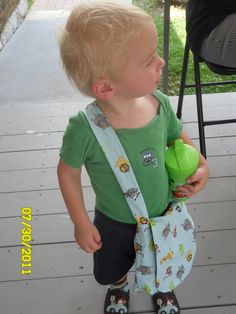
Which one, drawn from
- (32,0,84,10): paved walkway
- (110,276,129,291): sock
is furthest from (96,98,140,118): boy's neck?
(32,0,84,10): paved walkway

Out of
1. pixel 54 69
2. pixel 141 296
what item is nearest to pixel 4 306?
pixel 141 296

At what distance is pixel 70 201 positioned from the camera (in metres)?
0.98

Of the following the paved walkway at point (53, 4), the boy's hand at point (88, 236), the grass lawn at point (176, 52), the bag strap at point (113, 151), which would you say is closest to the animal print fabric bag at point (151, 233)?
the bag strap at point (113, 151)

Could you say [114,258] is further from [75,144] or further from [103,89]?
[103,89]

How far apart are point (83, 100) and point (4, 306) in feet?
4.73

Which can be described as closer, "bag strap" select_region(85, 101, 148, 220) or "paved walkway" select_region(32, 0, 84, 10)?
"bag strap" select_region(85, 101, 148, 220)

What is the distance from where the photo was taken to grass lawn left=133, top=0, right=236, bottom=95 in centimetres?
283

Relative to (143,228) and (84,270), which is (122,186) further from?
(84,270)

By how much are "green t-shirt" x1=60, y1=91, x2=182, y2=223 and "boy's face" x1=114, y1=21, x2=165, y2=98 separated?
102mm

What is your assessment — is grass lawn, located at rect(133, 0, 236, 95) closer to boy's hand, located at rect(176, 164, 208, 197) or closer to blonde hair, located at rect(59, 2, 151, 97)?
boy's hand, located at rect(176, 164, 208, 197)

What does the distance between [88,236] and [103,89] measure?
0.35 m

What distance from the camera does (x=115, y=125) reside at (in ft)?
3.08

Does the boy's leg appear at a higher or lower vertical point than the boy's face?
lower

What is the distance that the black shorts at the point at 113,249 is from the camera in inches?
42.2
